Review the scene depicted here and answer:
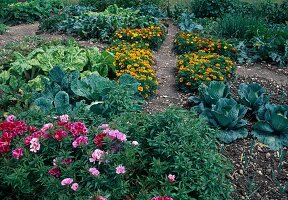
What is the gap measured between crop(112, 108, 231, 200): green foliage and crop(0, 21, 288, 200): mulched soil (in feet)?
2.19

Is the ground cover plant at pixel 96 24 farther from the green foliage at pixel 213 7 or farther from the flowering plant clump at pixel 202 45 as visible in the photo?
the green foliage at pixel 213 7

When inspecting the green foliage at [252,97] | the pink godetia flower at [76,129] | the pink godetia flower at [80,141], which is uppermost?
the pink godetia flower at [76,129]

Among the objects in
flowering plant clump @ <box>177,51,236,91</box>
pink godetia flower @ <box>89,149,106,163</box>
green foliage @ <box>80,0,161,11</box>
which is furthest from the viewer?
green foliage @ <box>80,0,161,11</box>

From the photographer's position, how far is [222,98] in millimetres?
5031

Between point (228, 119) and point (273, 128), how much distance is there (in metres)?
0.56

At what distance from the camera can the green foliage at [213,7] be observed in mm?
11078

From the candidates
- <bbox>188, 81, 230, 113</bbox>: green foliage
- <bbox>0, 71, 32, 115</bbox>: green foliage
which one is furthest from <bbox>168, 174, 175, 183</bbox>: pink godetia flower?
<bbox>0, 71, 32, 115</bbox>: green foliage

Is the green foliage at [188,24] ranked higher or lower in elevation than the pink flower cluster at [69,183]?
lower

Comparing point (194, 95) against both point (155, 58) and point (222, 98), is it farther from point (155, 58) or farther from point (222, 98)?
point (155, 58)

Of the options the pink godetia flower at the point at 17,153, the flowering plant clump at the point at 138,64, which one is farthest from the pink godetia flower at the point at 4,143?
the flowering plant clump at the point at 138,64

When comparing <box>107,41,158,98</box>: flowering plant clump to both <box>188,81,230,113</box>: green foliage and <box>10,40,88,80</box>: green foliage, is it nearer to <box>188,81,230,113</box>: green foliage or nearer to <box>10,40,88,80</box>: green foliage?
<box>10,40,88,80</box>: green foliage

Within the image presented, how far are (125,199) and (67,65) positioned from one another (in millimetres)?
3233

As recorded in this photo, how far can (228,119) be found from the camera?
4832mm

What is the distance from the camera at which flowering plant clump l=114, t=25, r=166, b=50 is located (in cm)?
817
